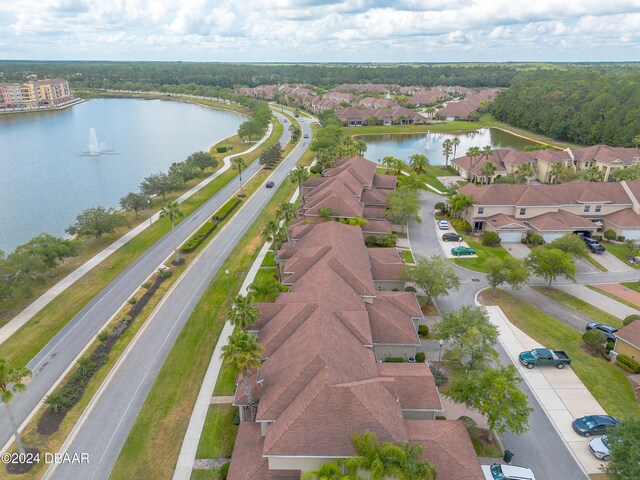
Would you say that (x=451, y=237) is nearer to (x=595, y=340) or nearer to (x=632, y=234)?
(x=595, y=340)

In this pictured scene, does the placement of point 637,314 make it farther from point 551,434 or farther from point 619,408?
point 551,434

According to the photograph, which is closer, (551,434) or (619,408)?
(551,434)

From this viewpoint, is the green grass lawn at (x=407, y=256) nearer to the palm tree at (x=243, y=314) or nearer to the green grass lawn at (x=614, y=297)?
the green grass lawn at (x=614, y=297)

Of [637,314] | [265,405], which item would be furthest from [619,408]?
[265,405]

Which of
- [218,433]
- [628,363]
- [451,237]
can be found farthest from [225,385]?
[451,237]

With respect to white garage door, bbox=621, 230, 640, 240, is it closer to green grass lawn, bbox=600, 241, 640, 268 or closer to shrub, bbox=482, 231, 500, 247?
green grass lawn, bbox=600, 241, 640, 268

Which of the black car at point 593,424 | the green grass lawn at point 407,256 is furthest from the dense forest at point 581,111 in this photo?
the black car at point 593,424
